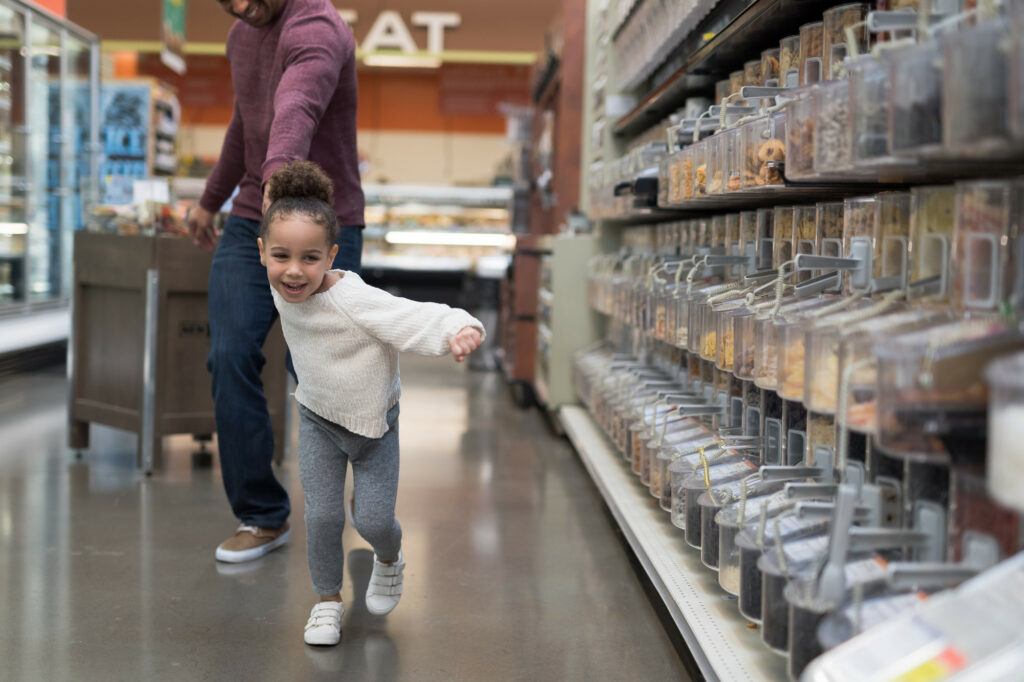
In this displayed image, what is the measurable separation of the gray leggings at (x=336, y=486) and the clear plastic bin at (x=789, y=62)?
1162mm

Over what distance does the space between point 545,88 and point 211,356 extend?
4691 millimetres

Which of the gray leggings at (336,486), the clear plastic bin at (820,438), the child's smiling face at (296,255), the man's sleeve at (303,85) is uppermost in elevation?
the man's sleeve at (303,85)

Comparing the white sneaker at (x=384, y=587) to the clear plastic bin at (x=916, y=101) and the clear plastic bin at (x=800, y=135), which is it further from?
the clear plastic bin at (x=916, y=101)

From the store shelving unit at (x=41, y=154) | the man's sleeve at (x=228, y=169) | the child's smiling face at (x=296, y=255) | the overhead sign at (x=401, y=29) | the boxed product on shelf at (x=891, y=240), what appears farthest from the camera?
the overhead sign at (x=401, y=29)

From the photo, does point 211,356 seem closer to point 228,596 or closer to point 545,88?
point 228,596

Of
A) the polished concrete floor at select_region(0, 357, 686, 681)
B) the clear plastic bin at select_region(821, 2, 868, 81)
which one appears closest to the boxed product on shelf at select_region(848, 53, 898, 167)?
the clear plastic bin at select_region(821, 2, 868, 81)

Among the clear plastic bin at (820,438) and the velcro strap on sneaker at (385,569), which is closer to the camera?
the clear plastic bin at (820,438)

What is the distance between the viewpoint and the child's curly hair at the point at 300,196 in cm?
208

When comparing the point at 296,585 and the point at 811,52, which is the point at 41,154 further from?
the point at 811,52

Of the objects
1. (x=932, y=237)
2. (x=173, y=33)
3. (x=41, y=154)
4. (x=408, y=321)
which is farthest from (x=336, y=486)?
(x=173, y=33)

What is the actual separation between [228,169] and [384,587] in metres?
1.43

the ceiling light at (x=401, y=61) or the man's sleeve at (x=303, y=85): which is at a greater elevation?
the ceiling light at (x=401, y=61)

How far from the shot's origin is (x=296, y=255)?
6.82ft

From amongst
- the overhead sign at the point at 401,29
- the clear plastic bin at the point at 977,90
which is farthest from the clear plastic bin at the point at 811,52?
the overhead sign at the point at 401,29
